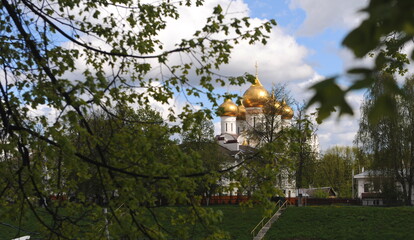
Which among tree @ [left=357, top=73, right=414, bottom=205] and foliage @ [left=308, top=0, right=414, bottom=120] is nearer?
foliage @ [left=308, top=0, right=414, bottom=120]

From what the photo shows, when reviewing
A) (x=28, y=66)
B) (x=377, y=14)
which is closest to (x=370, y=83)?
(x=377, y=14)

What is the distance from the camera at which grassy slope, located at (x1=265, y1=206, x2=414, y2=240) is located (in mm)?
25688

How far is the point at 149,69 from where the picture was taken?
7.77 metres

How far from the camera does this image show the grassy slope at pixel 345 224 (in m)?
25.7

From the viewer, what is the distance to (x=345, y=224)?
2788 centimetres

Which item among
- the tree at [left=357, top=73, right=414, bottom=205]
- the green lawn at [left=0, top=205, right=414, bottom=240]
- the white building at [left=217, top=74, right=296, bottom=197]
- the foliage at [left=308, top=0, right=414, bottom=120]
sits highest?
the white building at [left=217, top=74, right=296, bottom=197]

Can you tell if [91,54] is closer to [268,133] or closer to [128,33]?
[128,33]

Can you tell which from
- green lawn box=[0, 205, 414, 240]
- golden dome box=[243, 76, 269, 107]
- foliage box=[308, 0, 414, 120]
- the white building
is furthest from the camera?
golden dome box=[243, 76, 269, 107]

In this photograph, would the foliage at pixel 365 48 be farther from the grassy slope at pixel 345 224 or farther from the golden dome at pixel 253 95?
the golden dome at pixel 253 95

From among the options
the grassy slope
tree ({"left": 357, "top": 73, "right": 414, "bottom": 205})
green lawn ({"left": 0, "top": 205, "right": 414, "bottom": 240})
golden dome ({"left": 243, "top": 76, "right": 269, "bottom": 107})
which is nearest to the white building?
golden dome ({"left": 243, "top": 76, "right": 269, "bottom": 107})

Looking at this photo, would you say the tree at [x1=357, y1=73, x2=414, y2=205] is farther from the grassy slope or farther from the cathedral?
the cathedral

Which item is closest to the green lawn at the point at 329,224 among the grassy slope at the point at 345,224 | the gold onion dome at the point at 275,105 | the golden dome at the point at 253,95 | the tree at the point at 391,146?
the grassy slope at the point at 345,224

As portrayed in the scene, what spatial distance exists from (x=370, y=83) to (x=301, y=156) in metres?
36.4

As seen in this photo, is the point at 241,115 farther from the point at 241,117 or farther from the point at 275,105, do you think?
the point at 275,105
